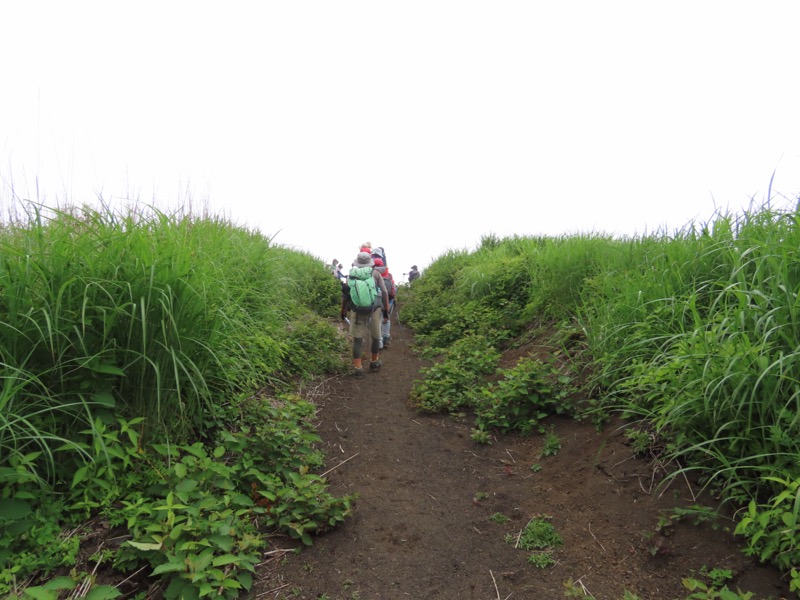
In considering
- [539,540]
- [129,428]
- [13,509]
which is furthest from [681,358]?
[13,509]

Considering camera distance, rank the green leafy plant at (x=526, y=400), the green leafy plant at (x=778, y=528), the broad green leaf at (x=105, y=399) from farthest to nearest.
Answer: the green leafy plant at (x=526, y=400), the broad green leaf at (x=105, y=399), the green leafy plant at (x=778, y=528)

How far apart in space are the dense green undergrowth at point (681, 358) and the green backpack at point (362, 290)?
120cm

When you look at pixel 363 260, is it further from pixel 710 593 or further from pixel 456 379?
pixel 710 593

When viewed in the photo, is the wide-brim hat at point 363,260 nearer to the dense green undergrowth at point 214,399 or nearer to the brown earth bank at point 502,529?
the dense green undergrowth at point 214,399

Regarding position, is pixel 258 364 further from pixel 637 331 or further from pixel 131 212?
pixel 637 331

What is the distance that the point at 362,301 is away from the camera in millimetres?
5949

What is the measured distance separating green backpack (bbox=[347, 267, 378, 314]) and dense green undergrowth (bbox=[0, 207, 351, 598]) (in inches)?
93.6

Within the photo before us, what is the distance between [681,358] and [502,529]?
4.87ft

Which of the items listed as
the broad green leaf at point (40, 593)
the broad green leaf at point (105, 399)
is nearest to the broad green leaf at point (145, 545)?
the broad green leaf at point (40, 593)

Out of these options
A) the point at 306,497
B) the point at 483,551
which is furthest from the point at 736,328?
the point at 306,497

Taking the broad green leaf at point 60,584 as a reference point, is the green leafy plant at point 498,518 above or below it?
below

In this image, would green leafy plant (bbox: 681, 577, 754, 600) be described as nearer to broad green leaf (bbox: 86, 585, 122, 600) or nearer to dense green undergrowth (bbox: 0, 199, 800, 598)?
dense green undergrowth (bbox: 0, 199, 800, 598)

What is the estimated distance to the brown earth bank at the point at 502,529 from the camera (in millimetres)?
2342

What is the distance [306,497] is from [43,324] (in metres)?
1.77
